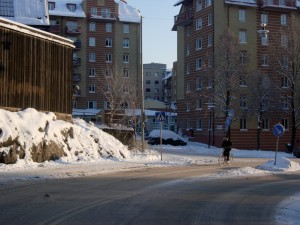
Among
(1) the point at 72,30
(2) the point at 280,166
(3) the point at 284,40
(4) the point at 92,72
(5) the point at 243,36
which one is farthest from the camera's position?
(4) the point at 92,72

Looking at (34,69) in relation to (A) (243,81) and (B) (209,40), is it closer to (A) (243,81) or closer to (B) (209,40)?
(A) (243,81)

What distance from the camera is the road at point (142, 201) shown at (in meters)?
9.65

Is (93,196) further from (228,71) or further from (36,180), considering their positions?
(228,71)

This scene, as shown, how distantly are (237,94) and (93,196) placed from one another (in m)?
40.6

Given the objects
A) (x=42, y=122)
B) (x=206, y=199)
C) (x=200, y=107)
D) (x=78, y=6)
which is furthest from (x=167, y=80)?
(x=206, y=199)

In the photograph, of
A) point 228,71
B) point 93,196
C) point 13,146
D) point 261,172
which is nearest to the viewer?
point 93,196

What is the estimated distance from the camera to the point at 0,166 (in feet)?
64.4

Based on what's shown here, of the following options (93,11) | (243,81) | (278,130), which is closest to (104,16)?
(93,11)

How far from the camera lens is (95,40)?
7906cm

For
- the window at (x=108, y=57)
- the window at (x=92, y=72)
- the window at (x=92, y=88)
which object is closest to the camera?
the window at (x=92, y=88)

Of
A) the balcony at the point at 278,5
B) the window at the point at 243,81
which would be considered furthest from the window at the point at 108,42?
the window at the point at 243,81

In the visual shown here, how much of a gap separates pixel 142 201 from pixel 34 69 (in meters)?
15.3

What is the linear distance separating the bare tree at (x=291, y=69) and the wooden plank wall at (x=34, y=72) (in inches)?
1097

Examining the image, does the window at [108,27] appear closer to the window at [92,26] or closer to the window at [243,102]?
the window at [92,26]
